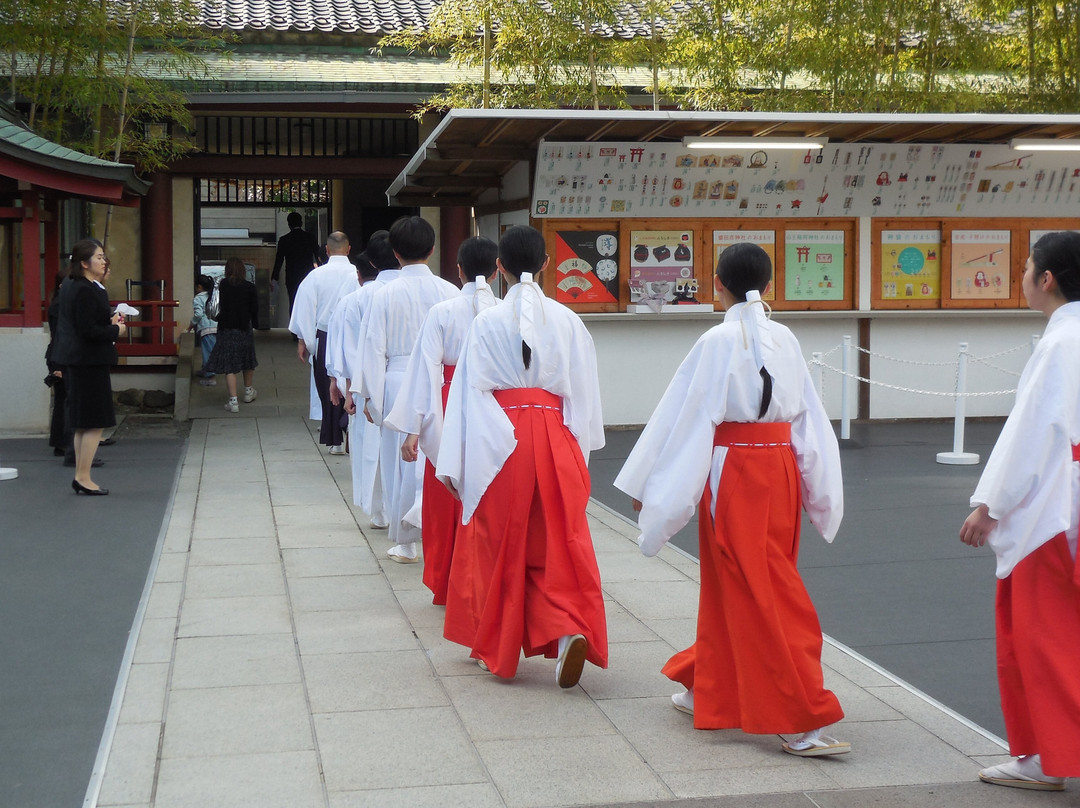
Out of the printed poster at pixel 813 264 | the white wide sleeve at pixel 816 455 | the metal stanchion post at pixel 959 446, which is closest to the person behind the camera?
the white wide sleeve at pixel 816 455

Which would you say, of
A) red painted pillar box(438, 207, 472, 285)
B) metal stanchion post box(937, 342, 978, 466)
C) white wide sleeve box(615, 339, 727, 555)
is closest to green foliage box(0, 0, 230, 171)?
red painted pillar box(438, 207, 472, 285)

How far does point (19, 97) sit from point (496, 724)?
484 inches

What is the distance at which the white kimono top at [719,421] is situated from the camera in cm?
368

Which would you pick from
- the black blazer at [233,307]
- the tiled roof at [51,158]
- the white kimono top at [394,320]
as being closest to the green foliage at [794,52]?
the black blazer at [233,307]

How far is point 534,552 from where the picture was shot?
434 cm

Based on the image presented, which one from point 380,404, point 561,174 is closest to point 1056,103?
point 561,174

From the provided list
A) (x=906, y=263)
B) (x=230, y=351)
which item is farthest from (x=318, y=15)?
(x=906, y=263)

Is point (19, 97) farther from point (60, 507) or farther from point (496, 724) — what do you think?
point (496, 724)

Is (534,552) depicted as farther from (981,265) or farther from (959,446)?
(981,265)

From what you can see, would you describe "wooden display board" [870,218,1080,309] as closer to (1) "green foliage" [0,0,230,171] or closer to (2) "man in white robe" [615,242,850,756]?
(1) "green foliage" [0,0,230,171]

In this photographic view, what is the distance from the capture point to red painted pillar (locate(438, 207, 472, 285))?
54.4ft

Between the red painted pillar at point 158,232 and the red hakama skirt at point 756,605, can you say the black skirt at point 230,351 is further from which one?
the red hakama skirt at point 756,605

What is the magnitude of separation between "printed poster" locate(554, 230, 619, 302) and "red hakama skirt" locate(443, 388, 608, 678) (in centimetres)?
641

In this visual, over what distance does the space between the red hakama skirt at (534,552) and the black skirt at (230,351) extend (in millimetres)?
9218
